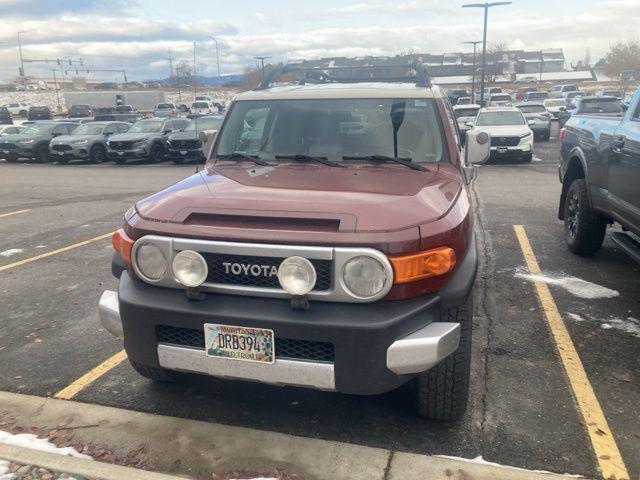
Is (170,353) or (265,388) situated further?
(265,388)

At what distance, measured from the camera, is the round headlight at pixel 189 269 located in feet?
8.77

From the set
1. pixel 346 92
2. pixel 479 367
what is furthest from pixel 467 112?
pixel 479 367

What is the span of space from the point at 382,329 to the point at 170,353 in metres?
1.07

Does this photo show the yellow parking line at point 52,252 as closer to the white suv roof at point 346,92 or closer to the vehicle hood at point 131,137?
the white suv roof at point 346,92

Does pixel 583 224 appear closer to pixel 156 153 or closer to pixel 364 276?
pixel 364 276

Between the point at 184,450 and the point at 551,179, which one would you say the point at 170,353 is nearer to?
the point at 184,450

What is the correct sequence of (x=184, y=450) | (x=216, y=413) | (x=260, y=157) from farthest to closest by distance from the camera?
1. (x=260, y=157)
2. (x=216, y=413)
3. (x=184, y=450)

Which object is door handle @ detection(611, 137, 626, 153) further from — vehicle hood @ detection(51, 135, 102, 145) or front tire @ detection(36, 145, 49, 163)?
front tire @ detection(36, 145, 49, 163)

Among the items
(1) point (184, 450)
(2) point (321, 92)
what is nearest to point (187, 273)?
(1) point (184, 450)

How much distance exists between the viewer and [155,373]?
343 cm

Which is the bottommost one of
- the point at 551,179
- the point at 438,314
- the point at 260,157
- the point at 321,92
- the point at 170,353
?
the point at 551,179

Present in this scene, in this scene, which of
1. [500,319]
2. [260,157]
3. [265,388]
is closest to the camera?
[265,388]

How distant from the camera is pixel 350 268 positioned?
99.0 inches

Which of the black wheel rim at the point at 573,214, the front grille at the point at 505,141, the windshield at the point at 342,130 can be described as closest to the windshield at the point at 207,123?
the front grille at the point at 505,141
